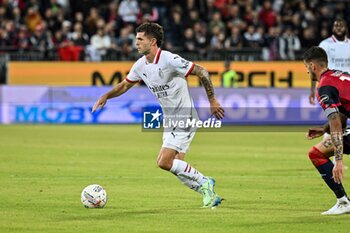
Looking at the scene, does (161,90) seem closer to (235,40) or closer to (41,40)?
(41,40)

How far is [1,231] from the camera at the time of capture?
9.09 m

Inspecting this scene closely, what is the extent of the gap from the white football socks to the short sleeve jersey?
1.91 metres

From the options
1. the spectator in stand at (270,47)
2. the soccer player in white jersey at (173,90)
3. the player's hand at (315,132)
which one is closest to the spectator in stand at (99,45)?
the spectator in stand at (270,47)

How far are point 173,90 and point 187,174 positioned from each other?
106 cm

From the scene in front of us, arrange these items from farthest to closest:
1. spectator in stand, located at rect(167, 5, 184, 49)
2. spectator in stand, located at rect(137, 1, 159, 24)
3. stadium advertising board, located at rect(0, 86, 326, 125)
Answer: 1. spectator in stand, located at rect(137, 1, 159, 24)
2. spectator in stand, located at rect(167, 5, 184, 49)
3. stadium advertising board, located at rect(0, 86, 326, 125)

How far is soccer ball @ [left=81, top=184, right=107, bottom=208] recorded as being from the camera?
10914mm

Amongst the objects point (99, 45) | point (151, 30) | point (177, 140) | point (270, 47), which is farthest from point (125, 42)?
point (177, 140)

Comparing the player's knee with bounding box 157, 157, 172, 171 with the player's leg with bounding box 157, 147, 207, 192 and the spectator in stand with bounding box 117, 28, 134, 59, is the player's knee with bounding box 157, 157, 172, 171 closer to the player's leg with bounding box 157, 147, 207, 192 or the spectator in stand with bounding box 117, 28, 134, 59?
the player's leg with bounding box 157, 147, 207, 192

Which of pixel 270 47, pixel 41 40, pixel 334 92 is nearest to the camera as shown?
pixel 334 92

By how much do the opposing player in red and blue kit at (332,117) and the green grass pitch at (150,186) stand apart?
0.47m

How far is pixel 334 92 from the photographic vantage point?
9602 millimetres

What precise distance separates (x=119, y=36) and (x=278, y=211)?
2006cm

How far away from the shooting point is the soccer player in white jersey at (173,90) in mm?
10742

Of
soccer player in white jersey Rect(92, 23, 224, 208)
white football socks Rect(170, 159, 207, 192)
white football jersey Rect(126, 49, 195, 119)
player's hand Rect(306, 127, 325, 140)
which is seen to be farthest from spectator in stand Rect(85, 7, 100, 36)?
player's hand Rect(306, 127, 325, 140)
